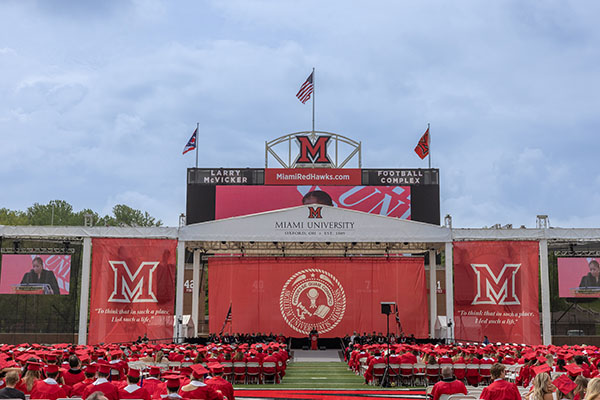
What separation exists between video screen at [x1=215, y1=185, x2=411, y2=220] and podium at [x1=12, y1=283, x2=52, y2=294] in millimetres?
12703

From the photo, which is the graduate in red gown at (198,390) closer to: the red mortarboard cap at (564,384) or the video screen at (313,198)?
the red mortarboard cap at (564,384)

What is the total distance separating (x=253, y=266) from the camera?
35.4 metres

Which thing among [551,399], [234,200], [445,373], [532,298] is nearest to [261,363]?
[445,373]

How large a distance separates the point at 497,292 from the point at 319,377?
10487 mm

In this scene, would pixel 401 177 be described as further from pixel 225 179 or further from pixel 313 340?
pixel 313 340

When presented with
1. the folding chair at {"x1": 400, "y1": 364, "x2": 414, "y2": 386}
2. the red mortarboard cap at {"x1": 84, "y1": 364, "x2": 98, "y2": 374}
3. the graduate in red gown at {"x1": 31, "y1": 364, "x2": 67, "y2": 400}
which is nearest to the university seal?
the folding chair at {"x1": 400, "y1": 364, "x2": 414, "y2": 386}

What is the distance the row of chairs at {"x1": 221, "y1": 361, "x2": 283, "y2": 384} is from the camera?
1950 centimetres


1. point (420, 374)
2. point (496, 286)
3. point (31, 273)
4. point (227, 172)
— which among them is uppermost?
point (227, 172)

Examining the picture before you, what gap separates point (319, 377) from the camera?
21.5 m

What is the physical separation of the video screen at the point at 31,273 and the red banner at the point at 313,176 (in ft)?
47.0

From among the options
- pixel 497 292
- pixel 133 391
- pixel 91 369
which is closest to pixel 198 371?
pixel 133 391

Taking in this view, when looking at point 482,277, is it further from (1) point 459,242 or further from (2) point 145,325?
(2) point 145,325

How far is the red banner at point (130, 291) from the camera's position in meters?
28.3

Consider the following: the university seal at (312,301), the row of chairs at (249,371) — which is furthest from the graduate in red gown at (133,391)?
the university seal at (312,301)
